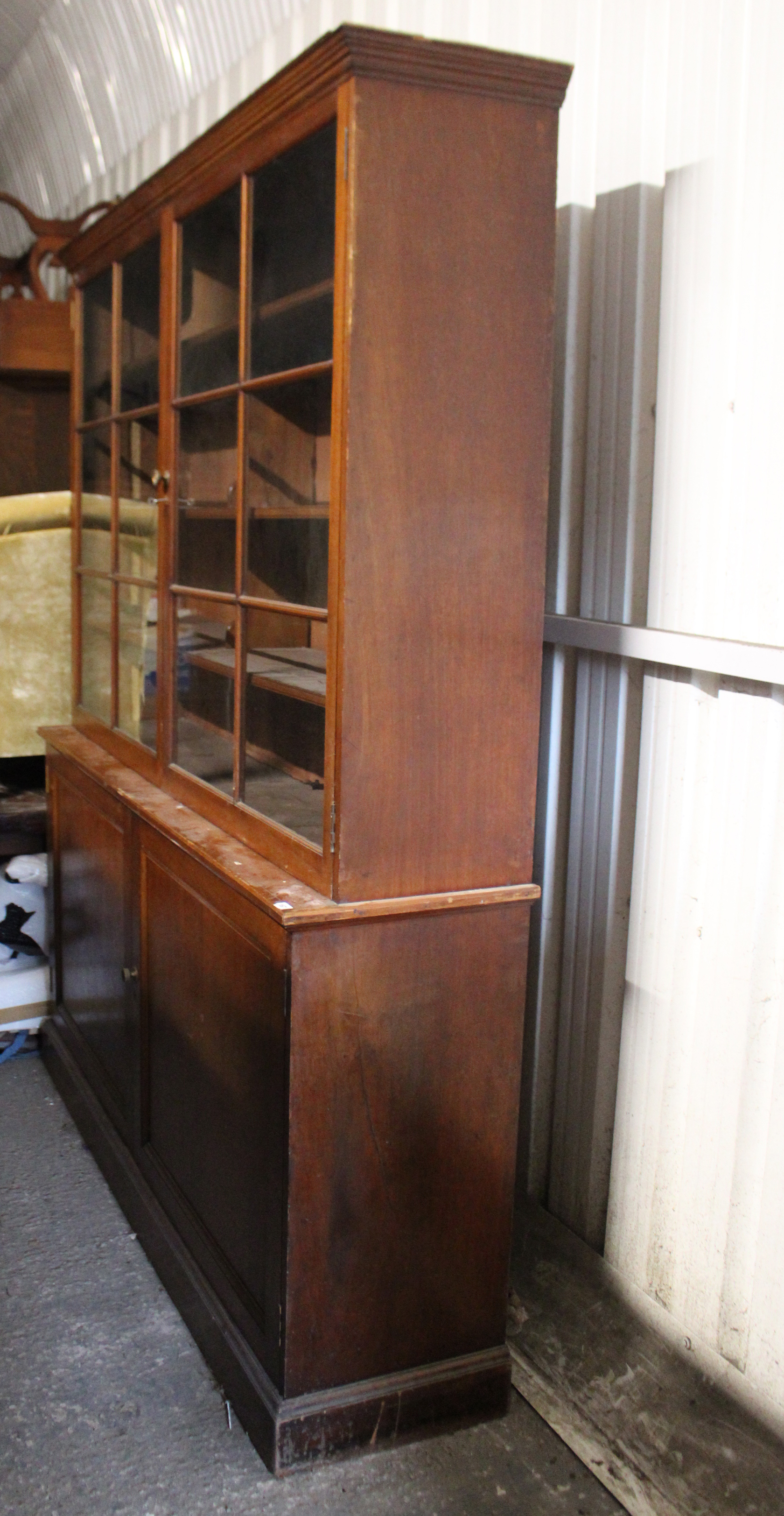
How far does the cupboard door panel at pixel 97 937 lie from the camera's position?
2.76m

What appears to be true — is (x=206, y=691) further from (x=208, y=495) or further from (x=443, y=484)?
(x=443, y=484)

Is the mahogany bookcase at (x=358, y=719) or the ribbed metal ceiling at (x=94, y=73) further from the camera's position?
the ribbed metal ceiling at (x=94, y=73)

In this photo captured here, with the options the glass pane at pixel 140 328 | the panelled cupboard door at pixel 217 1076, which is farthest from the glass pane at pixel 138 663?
the glass pane at pixel 140 328

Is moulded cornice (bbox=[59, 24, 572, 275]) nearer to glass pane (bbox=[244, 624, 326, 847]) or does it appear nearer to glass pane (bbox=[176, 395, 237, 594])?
glass pane (bbox=[176, 395, 237, 594])

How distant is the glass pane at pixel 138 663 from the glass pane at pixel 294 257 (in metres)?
0.71

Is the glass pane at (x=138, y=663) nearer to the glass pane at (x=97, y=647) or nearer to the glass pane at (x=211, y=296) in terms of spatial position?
the glass pane at (x=97, y=647)

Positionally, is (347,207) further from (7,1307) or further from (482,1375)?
(7,1307)

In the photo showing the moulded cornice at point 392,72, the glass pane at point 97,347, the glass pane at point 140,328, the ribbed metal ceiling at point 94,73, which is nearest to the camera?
the moulded cornice at point 392,72

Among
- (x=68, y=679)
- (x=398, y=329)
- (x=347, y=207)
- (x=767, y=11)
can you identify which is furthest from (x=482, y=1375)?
(x=68, y=679)

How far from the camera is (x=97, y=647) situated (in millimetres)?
3215

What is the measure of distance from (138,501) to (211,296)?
1.95ft

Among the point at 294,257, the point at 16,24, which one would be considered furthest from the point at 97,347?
the point at 16,24

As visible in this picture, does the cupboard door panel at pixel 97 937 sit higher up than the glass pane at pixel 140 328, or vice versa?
the glass pane at pixel 140 328

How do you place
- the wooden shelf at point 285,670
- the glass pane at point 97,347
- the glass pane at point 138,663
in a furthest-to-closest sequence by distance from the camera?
the glass pane at point 97,347
the glass pane at point 138,663
the wooden shelf at point 285,670
